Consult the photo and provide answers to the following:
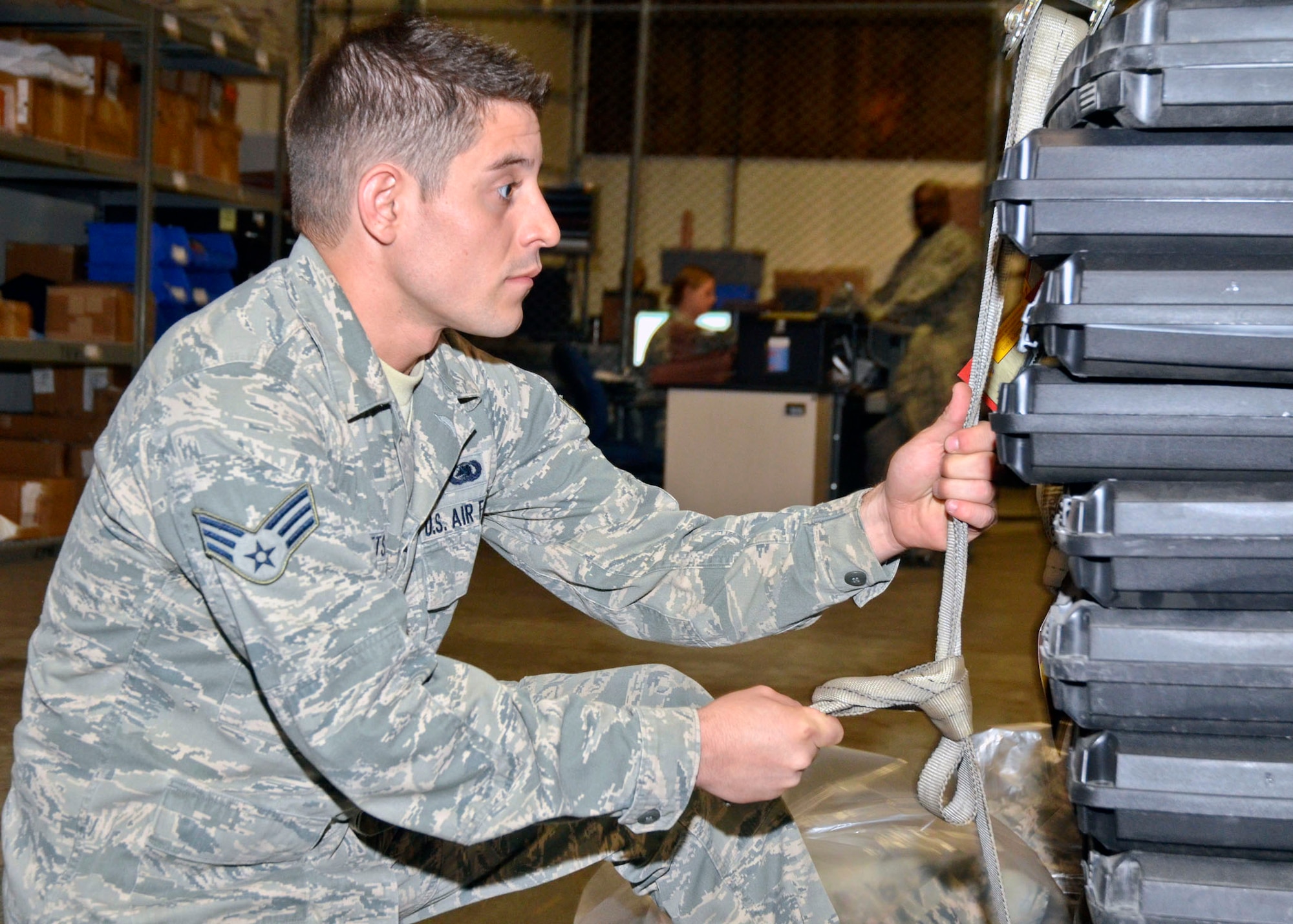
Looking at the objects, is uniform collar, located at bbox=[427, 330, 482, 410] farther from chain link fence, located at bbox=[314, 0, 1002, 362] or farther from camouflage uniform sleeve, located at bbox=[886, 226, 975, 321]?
chain link fence, located at bbox=[314, 0, 1002, 362]

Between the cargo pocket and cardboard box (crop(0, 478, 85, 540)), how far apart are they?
11.9 feet

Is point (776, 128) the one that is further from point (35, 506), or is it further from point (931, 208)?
point (35, 506)

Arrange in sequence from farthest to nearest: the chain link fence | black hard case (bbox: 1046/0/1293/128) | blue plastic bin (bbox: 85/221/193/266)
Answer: the chain link fence < blue plastic bin (bbox: 85/221/193/266) < black hard case (bbox: 1046/0/1293/128)

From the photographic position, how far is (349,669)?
0.94 m

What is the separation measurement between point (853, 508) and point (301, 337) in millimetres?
597

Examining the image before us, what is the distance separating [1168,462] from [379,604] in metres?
0.59

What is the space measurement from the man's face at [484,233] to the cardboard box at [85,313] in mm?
3812

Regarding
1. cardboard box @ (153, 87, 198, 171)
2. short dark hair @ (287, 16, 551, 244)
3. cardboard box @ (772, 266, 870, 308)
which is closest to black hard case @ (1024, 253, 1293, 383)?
short dark hair @ (287, 16, 551, 244)

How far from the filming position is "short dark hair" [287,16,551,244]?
1.20 metres

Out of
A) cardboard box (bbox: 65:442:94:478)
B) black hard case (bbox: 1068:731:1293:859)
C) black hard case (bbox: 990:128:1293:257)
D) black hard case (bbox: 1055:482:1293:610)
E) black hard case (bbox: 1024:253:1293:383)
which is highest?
black hard case (bbox: 990:128:1293:257)

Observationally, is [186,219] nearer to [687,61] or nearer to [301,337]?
[301,337]

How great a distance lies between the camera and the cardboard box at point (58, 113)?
13.8 feet

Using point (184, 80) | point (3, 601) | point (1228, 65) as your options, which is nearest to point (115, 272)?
point (184, 80)

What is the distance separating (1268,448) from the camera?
0.77m
